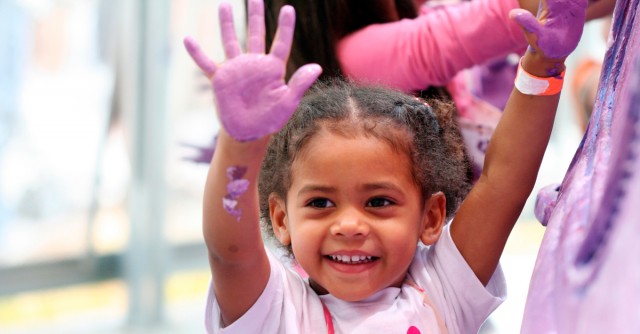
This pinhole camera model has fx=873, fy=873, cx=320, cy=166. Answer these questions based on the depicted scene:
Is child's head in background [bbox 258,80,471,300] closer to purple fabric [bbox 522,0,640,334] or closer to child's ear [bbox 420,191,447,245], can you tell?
child's ear [bbox 420,191,447,245]

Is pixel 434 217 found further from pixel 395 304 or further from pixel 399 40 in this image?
pixel 399 40

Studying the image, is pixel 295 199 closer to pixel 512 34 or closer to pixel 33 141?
pixel 512 34

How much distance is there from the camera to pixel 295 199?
983 mm

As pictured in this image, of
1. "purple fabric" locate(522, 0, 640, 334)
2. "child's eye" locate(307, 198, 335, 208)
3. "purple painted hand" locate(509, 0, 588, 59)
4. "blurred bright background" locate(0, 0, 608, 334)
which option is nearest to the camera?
"purple fabric" locate(522, 0, 640, 334)

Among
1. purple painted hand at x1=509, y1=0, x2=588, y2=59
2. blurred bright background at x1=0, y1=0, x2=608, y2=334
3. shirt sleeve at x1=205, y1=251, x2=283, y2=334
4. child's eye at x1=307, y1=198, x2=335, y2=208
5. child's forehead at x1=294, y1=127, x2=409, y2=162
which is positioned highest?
purple painted hand at x1=509, y1=0, x2=588, y2=59

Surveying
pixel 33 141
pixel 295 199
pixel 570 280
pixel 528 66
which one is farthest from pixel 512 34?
pixel 33 141

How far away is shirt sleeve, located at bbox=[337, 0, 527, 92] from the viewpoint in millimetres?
1235

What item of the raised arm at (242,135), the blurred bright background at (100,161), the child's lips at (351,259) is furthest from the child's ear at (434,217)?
the blurred bright background at (100,161)

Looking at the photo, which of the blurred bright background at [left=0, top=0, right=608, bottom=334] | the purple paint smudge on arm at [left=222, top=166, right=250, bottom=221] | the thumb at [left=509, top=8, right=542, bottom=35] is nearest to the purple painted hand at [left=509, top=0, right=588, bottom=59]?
the thumb at [left=509, top=8, right=542, bottom=35]

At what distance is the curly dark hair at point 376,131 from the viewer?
1001 mm

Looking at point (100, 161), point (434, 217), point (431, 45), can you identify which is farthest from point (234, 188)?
point (100, 161)

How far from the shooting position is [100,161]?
292 centimetres

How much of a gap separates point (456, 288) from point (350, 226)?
0.55 ft

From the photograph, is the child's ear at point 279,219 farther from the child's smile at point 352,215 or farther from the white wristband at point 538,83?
the white wristband at point 538,83
